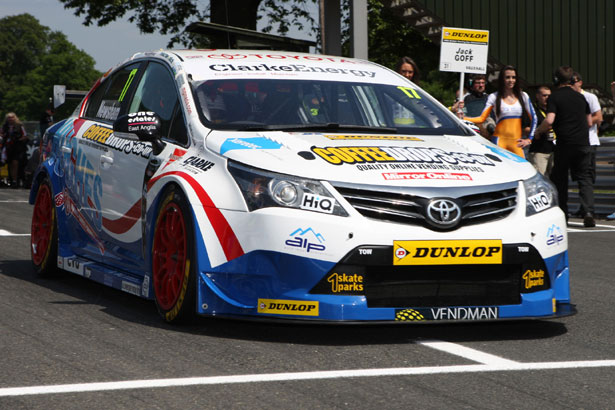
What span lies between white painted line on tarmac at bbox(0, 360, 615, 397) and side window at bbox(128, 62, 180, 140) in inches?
89.0

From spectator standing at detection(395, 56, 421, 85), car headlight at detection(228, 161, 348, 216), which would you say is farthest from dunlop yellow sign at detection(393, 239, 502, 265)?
spectator standing at detection(395, 56, 421, 85)

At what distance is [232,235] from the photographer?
18.9 ft

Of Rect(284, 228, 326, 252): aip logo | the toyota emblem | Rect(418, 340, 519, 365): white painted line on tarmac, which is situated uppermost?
the toyota emblem

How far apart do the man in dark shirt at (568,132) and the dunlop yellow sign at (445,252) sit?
342 inches

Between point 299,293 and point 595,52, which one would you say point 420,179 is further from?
point 595,52

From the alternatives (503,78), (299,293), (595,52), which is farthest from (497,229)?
(595,52)

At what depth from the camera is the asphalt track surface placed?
454cm

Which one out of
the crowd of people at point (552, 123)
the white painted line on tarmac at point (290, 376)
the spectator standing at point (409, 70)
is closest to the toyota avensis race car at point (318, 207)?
the white painted line on tarmac at point (290, 376)

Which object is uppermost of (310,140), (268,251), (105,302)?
(310,140)

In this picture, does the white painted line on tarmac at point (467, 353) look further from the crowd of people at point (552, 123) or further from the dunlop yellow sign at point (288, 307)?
the crowd of people at point (552, 123)

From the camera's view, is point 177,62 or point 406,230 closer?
point 406,230

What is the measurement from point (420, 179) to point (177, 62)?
2.15 metres

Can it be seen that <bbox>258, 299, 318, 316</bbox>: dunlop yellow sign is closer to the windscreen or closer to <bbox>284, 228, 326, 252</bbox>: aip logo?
<bbox>284, 228, 326, 252</bbox>: aip logo

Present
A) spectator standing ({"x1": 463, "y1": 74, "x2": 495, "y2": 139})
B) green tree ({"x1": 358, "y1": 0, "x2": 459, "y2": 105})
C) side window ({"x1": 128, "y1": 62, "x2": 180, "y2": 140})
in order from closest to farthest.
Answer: side window ({"x1": 128, "y1": 62, "x2": 180, "y2": 140}) < spectator standing ({"x1": 463, "y1": 74, "x2": 495, "y2": 139}) < green tree ({"x1": 358, "y1": 0, "x2": 459, "y2": 105})
